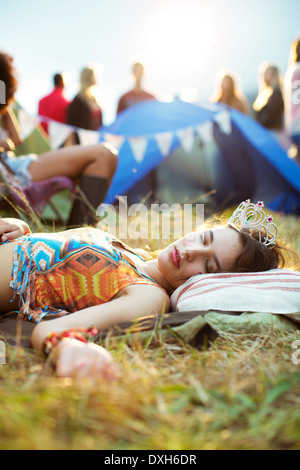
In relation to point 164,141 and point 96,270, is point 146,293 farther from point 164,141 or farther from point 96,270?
point 164,141

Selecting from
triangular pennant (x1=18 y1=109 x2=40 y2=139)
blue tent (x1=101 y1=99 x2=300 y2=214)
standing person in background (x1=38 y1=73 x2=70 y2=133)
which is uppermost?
standing person in background (x1=38 y1=73 x2=70 y2=133)

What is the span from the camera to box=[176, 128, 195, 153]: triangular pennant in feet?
14.6

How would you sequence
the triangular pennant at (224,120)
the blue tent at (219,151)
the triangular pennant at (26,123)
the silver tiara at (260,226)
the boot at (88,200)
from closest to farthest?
1. the silver tiara at (260,226)
2. the boot at (88,200)
3. the triangular pennant at (26,123)
4. the blue tent at (219,151)
5. the triangular pennant at (224,120)

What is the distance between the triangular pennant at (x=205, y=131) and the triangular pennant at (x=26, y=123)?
1736 mm

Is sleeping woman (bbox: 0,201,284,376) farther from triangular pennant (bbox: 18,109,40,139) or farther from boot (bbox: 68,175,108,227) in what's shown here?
triangular pennant (bbox: 18,109,40,139)

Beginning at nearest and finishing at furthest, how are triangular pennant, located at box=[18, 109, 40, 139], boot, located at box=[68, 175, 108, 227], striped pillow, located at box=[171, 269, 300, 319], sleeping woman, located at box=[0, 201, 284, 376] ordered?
1. sleeping woman, located at box=[0, 201, 284, 376]
2. striped pillow, located at box=[171, 269, 300, 319]
3. boot, located at box=[68, 175, 108, 227]
4. triangular pennant, located at box=[18, 109, 40, 139]

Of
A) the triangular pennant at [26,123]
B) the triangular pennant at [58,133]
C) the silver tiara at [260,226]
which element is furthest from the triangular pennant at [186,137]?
the silver tiara at [260,226]

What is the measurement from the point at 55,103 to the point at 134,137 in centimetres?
111

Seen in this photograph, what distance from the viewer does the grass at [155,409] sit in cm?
69

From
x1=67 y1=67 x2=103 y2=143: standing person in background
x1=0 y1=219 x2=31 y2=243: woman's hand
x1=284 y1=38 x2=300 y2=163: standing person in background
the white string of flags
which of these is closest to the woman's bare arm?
x1=0 y1=219 x2=31 y2=243: woman's hand

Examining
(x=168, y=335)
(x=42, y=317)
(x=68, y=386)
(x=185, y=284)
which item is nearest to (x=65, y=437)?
(x=68, y=386)

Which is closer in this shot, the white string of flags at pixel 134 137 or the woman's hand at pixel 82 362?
the woman's hand at pixel 82 362

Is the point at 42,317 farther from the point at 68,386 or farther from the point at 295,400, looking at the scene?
the point at 295,400

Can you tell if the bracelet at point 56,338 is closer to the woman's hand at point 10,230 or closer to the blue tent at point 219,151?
the woman's hand at point 10,230
